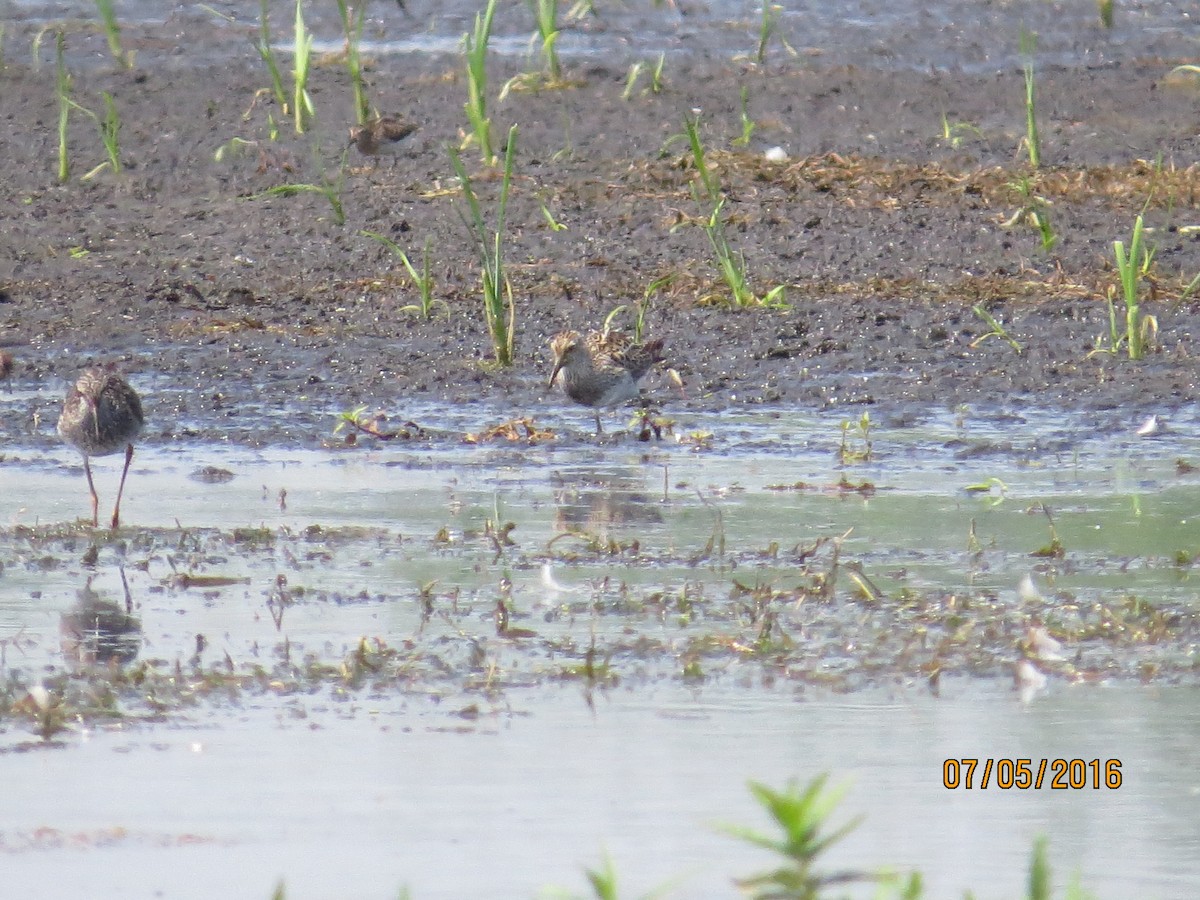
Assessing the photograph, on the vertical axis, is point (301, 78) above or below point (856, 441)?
above

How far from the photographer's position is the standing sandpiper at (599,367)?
9461mm

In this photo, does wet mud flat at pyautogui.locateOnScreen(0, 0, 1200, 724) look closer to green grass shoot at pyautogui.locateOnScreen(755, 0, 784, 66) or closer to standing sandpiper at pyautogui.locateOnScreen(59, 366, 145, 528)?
green grass shoot at pyautogui.locateOnScreen(755, 0, 784, 66)

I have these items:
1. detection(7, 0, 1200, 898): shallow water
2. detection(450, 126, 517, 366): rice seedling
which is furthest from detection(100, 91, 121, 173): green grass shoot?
detection(450, 126, 517, 366): rice seedling

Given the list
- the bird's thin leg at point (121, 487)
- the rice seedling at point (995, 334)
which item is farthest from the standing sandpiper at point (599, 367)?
the bird's thin leg at point (121, 487)

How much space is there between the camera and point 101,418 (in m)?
8.19

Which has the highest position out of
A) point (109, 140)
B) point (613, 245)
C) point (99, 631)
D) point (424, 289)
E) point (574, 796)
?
point (109, 140)

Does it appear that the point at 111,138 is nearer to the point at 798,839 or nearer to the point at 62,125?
the point at 62,125

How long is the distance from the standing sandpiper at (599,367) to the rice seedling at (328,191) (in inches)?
113

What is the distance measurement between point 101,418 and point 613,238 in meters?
4.83

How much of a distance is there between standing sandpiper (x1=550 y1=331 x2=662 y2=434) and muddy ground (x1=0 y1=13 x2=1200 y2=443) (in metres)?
0.37

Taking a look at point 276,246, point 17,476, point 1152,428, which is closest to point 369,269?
point 276,246

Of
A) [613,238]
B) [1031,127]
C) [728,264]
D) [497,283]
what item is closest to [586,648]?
[497,283]

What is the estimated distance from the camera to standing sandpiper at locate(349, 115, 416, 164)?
45.9ft

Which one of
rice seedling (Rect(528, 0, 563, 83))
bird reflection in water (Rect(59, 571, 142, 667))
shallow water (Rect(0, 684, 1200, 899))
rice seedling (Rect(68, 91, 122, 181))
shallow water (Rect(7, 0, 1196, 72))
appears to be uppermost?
shallow water (Rect(7, 0, 1196, 72))
